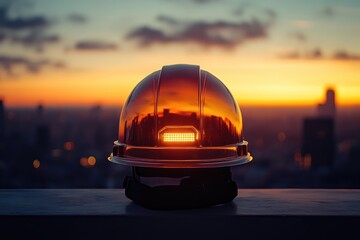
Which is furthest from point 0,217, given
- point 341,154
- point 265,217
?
point 341,154

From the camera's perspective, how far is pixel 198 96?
243 cm

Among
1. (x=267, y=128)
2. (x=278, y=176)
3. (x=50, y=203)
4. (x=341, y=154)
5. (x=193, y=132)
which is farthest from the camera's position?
(x=341, y=154)

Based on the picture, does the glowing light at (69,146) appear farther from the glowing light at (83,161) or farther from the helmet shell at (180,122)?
the helmet shell at (180,122)

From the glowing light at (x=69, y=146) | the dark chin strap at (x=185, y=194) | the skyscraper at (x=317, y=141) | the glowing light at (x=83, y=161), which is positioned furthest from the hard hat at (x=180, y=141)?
the glowing light at (x=69, y=146)

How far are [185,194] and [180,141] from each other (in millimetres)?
329

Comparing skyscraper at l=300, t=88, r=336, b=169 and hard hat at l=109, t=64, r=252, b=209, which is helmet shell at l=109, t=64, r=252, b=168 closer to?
hard hat at l=109, t=64, r=252, b=209

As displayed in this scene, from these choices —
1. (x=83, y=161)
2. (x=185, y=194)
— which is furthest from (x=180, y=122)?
(x=83, y=161)

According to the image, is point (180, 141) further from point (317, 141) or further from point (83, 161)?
point (83, 161)

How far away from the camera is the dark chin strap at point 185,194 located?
2320mm

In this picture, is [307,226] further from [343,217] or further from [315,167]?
[315,167]

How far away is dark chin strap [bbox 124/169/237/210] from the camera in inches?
91.4

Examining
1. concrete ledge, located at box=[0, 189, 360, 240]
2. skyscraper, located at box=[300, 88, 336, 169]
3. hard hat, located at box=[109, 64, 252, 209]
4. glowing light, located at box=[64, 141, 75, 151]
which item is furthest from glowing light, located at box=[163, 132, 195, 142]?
glowing light, located at box=[64, 141, 75, 151]

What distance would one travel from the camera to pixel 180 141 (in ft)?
7.82

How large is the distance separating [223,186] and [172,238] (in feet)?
1.70
